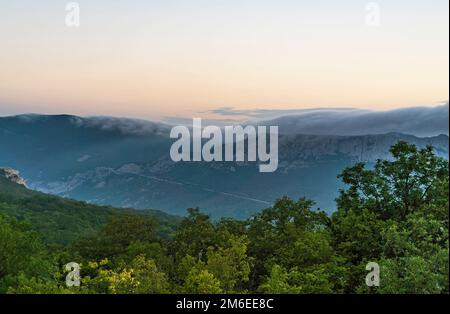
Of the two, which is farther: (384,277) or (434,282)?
(384,277)

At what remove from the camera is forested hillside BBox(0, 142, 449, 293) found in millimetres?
33250

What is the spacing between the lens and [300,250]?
41.9 m

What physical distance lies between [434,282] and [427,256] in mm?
4810

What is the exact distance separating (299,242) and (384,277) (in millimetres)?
10484

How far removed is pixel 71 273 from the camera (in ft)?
127

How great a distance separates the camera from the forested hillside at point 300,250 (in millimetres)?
33250

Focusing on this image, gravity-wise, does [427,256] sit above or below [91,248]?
above

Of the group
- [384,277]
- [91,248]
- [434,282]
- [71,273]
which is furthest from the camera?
[91,248]
